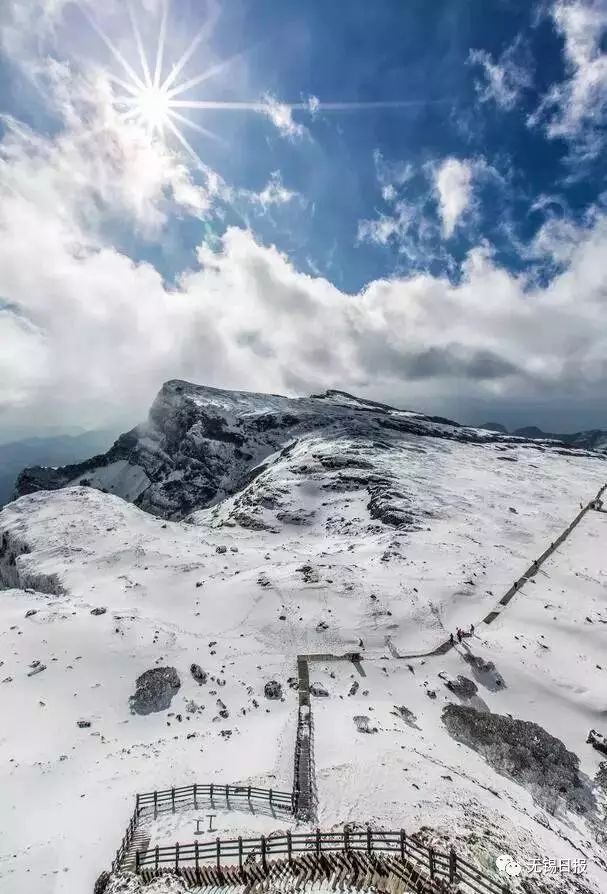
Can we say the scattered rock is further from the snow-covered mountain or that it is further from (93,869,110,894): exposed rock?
(93,869,110,894): exposed rock

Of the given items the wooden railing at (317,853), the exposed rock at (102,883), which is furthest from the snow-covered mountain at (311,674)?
the wooden railing at (317,853)

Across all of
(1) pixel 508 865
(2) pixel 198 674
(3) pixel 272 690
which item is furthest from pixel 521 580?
(1) pixel 508 865

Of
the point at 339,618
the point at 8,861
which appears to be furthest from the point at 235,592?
the point at 8,861

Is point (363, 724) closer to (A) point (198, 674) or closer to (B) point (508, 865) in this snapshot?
(B) point (508, 865)

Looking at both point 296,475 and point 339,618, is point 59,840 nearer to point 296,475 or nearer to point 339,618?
point 339,618

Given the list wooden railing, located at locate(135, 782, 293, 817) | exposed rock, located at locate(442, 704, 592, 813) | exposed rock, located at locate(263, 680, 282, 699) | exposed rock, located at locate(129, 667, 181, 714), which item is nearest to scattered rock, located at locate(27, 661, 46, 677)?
exposed rock, located at locate(129, 667, 181, 714)
